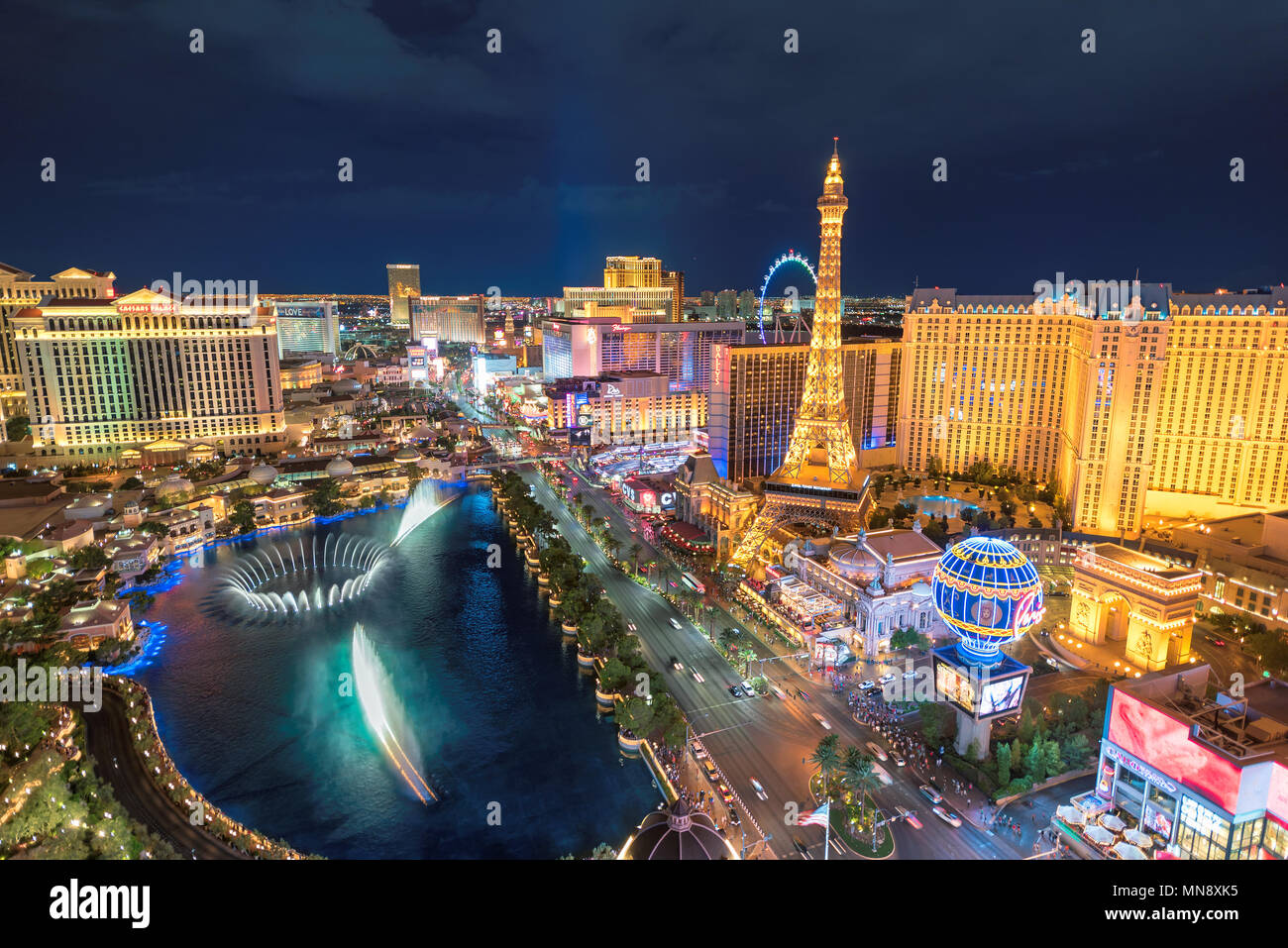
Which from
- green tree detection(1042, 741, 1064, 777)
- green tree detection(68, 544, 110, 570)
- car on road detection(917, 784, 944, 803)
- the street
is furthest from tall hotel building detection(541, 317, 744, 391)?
car on road detection(917, 784, 944, 803)

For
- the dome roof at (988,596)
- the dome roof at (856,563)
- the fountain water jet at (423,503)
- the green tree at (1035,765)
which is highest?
the dome roof at (988,596)

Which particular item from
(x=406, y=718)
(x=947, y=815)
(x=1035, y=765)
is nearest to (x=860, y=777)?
(x=947, y=815)

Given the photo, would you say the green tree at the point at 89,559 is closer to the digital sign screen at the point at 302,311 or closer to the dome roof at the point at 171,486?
the dome roof at the point at 171,486

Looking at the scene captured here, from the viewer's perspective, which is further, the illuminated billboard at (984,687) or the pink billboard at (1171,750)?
the illuminated billboard at (984,687)

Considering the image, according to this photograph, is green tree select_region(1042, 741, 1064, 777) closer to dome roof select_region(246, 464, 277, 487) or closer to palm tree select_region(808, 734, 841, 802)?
palm tree select_region(808, 734, 841, 802)

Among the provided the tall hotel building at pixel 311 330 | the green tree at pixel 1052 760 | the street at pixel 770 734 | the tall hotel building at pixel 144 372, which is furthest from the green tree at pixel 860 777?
the tall hotel building at pixel 311 330

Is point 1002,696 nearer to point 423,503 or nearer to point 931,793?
point 931,793
